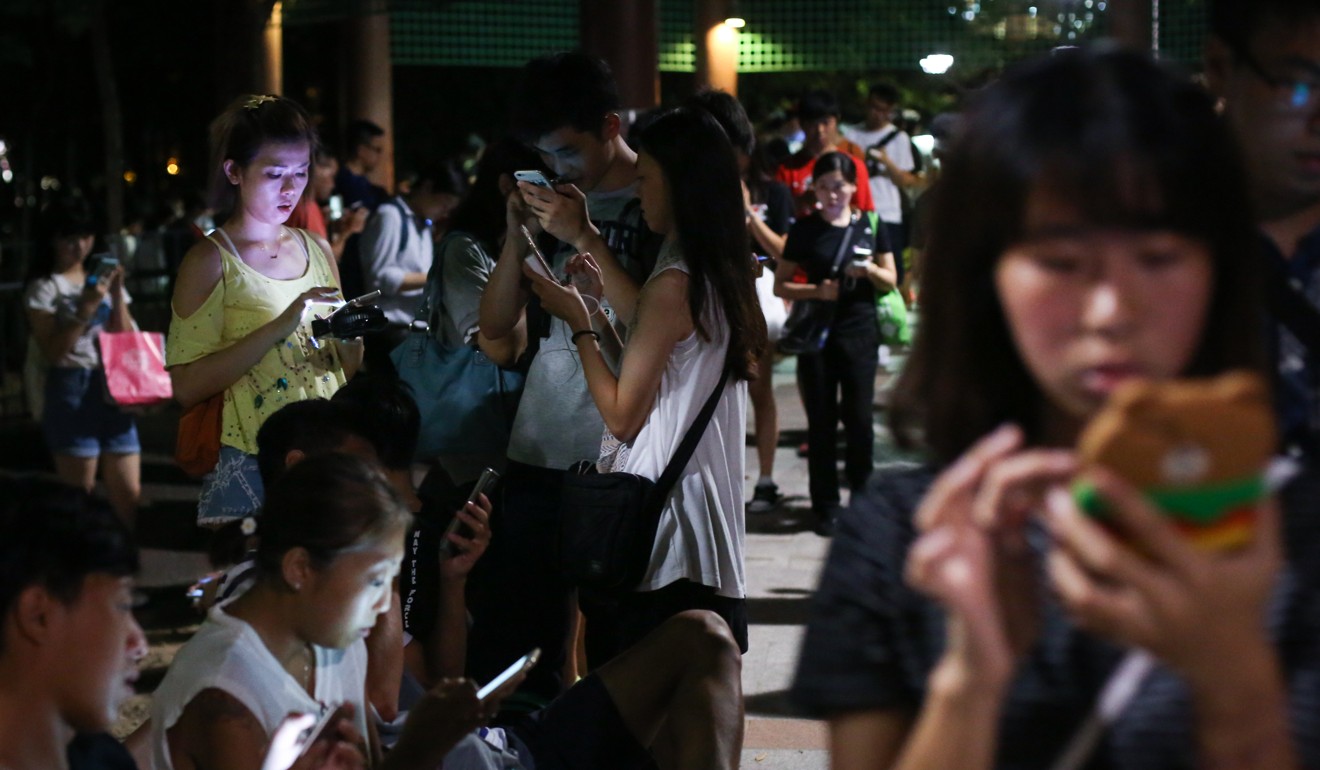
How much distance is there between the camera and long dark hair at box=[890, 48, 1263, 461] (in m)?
1.38

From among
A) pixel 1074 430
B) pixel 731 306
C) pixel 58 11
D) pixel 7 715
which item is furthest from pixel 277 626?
pixel 58 11

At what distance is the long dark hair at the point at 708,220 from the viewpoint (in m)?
3.88

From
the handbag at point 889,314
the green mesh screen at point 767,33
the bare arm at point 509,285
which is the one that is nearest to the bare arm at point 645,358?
the bare arm at point 509,285

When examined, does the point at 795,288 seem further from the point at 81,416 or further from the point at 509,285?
the point at 509,285

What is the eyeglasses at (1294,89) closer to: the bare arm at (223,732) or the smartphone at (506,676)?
the smartphone at (506,676)

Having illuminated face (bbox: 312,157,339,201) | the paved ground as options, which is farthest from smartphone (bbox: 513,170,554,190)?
illuminated face (bbox: 312,157,339,201)

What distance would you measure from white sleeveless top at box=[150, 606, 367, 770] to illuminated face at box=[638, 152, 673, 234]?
4.56ft

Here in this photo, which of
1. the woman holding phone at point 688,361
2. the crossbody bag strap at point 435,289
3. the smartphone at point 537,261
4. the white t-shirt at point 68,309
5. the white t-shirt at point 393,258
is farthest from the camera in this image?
the white t-shirt at point 393,258

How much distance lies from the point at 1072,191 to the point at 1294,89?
91 cm

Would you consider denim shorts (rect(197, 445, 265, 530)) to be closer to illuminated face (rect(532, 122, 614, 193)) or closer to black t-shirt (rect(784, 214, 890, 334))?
illuminated face (rect(532, 122, 614, 193))

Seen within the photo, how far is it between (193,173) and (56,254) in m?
25.1

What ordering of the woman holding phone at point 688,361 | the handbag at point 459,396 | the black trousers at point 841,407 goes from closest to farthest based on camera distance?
the woman holding phone at point 688,361, the handbag at point 459,396, the black trousers at point 841,407

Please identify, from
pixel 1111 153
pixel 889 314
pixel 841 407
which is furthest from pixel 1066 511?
pixel 889 314

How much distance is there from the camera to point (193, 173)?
32.1m
